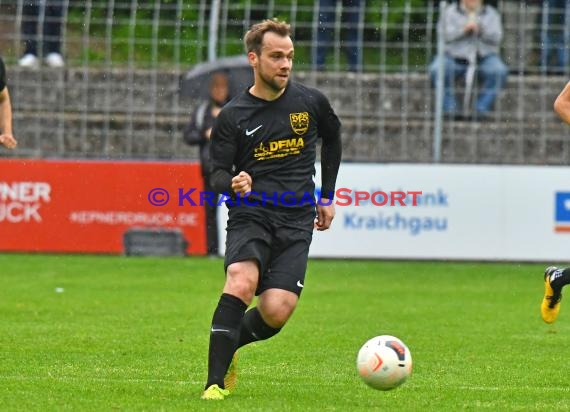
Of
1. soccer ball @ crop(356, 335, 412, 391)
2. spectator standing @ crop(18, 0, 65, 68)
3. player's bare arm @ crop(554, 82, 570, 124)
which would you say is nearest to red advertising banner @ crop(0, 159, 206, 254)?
spectator standing @ crop(18, 0, 65, 68)

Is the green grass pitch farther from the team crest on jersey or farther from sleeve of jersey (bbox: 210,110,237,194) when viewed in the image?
the team crest on jersey

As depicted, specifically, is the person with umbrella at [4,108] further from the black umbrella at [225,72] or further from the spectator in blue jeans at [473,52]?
the spectator in blue jeans at [473,52]

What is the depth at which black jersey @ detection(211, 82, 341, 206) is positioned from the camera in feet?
26.9

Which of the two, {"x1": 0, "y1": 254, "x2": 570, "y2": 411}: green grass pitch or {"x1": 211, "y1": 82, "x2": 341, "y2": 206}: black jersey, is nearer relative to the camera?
{"x1": 0, "y1": 254, "x2": 570, "y2": 411}: green grass pitch

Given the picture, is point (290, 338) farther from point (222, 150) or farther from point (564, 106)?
point (222, 150)

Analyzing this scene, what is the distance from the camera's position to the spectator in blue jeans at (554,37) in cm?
2053

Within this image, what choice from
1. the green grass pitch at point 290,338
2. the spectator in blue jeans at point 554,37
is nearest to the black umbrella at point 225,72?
the green grass pitch at point 290,338

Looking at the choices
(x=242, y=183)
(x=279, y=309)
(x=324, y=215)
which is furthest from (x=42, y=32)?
(x=242, y=183)

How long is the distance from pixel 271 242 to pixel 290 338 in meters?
3.38

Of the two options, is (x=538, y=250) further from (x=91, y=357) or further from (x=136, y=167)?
(x=91, y=357)

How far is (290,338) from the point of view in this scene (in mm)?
11453

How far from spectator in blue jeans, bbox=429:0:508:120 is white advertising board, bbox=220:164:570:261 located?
73.2 inches

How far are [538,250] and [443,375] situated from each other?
1006 centimetres

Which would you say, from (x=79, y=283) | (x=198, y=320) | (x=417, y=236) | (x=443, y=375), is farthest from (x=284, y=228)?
(x=417, y=236)
